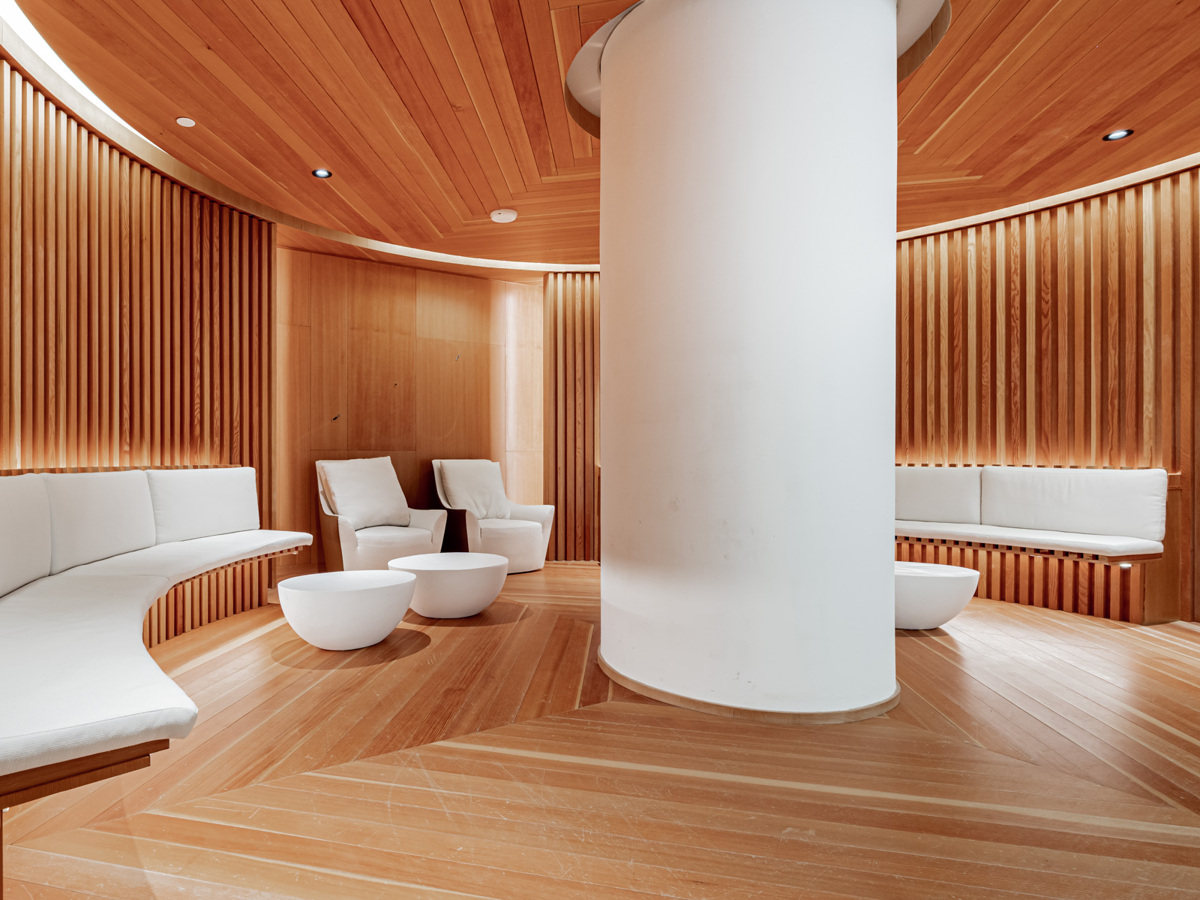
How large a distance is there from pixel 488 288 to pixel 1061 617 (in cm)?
582

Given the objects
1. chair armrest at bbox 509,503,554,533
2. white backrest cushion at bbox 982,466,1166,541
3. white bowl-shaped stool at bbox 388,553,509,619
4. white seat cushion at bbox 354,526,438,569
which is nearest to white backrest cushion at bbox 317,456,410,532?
white seat cushion at bbox 354,526,438,569

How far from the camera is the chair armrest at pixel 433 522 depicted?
222 inches

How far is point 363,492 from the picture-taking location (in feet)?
18.6

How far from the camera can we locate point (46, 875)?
1.64 meters

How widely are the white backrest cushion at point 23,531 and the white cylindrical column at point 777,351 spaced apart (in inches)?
103

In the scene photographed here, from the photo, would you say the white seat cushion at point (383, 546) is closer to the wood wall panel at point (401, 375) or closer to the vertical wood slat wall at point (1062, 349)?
the wood wall panel at point (401, 375)

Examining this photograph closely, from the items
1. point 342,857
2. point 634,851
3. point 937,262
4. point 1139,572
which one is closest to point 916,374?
point 937,262

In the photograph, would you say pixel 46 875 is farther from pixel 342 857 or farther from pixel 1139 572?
pixel 1139 572

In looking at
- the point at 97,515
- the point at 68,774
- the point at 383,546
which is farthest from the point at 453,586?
the point at 68,774

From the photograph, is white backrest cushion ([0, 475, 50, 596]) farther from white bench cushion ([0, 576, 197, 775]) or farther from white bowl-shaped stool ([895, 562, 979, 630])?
white bowl-shaped stool ([895, 562, 979, 630])

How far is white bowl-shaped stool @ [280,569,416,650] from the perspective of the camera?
3316mm

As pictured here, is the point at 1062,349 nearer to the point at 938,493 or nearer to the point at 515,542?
the point at 938,493

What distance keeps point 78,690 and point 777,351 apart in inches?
92.9

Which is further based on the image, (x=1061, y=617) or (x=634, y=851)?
(x=1061, y=617)
